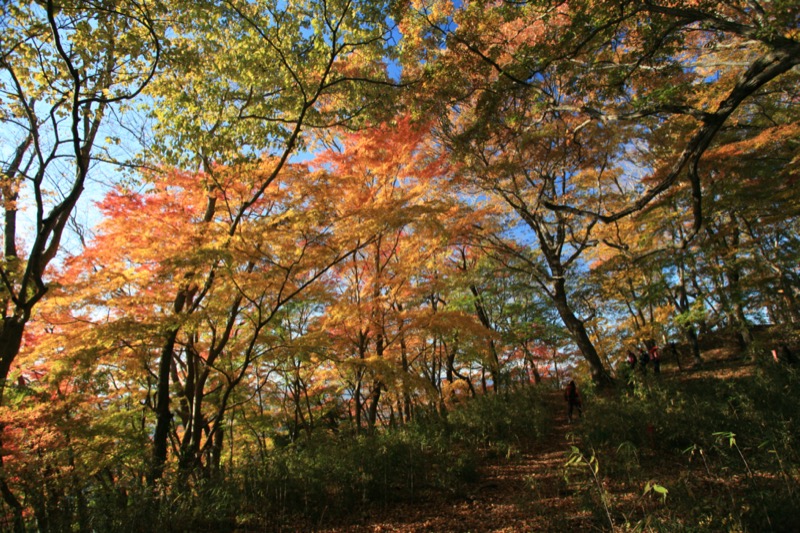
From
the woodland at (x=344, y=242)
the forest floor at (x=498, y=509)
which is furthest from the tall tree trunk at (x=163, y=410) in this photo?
the forest floor at (x=498, y=509)

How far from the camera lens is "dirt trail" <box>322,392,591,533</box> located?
14.0 ft

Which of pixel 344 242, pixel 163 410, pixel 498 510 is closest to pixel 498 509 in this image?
pixel 498 510

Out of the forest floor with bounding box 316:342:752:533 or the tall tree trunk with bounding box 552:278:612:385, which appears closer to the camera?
the forest floor with bounding box 316:342:752:533

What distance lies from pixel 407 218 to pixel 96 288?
523 centimetres

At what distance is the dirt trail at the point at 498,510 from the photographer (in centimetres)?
427

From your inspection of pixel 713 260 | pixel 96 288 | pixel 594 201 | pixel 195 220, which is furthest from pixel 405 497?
pixel 713 260

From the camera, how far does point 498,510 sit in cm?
490

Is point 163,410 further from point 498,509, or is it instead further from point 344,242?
point 498,509

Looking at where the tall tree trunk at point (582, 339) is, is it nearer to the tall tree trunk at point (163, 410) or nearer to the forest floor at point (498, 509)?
the forest floor at point (498, 509)

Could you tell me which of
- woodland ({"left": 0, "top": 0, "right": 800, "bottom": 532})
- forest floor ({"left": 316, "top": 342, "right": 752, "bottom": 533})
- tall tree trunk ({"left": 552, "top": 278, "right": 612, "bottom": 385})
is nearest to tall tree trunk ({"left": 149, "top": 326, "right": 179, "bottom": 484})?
woodland ({"left": 0, "top": 0, "right": 800, "bottom": 532})

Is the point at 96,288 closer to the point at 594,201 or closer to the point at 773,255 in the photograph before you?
the point at 594,201

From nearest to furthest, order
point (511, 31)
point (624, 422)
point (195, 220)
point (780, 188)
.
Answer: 1. point (624, 422)
2. point (195, 220)
3. point (511, 31)
4. point (780, 188)

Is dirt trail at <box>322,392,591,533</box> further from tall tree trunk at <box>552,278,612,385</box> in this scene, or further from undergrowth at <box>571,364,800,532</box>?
tall tree trunk at <box>552,278,612,385</box>

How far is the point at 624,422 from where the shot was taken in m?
6.80
